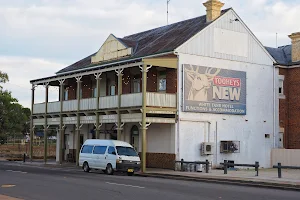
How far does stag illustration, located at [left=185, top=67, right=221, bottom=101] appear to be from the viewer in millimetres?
32047

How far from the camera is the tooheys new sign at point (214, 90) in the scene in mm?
31984

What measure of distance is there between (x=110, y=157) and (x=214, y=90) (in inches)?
356

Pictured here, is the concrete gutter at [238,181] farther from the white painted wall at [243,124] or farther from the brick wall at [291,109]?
the brick wall at [291,109]

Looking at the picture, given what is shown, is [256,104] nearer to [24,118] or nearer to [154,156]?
[154,156]

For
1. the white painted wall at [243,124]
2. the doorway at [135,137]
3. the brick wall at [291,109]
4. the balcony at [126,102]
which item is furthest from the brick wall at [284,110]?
the doorway at [135,137]

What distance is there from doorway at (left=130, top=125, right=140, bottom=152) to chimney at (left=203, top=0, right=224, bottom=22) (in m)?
9.03

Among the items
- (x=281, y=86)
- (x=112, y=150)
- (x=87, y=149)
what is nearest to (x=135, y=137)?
(x=87, y=149)

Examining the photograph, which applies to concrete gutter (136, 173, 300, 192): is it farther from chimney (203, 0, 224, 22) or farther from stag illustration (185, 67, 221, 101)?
chimney (203, 0, 224, 22)

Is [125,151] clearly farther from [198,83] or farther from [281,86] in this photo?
[281,86]

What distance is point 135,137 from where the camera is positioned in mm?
35938

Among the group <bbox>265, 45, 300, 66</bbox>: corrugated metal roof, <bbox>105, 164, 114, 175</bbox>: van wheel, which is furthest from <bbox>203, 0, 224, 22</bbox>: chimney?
<bbox>105, 164, 114, 175</bbox>: van wheel

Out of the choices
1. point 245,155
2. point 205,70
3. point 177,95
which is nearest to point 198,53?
point 205,70

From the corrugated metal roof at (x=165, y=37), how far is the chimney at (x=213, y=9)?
50 cm

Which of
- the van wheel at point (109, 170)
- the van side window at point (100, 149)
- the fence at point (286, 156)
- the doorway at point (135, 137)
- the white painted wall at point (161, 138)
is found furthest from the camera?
the doorway at point (135, 137)
